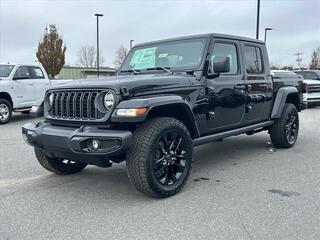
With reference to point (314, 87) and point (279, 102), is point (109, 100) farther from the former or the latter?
point (314, 87)

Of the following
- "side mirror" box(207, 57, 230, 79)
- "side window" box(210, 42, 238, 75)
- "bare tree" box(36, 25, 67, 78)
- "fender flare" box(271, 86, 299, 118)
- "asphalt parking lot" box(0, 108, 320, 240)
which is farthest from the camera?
"bare tree" box(36, 25, 67, 78)

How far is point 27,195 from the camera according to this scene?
4.79m

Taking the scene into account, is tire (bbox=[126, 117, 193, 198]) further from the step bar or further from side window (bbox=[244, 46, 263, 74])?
side window (bbox=[244, 46, 263, 74])

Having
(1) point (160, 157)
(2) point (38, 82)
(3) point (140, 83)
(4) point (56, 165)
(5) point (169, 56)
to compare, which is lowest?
(4) point (56, 165)

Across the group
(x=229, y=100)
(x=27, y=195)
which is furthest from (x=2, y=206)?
(x=229, y=100)

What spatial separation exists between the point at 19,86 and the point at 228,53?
841 cm

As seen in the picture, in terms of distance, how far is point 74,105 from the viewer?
456cm

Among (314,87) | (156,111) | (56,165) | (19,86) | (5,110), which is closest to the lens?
(156,111)

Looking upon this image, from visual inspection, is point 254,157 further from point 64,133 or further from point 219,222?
point 64,133

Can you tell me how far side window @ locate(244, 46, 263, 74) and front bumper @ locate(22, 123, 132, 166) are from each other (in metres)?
3.04

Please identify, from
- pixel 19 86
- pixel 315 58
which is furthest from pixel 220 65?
pixel 315 58

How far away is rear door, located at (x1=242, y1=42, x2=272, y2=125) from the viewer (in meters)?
6.30

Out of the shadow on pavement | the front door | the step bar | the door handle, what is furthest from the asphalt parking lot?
the door handle

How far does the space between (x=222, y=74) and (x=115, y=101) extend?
6.77 feet
